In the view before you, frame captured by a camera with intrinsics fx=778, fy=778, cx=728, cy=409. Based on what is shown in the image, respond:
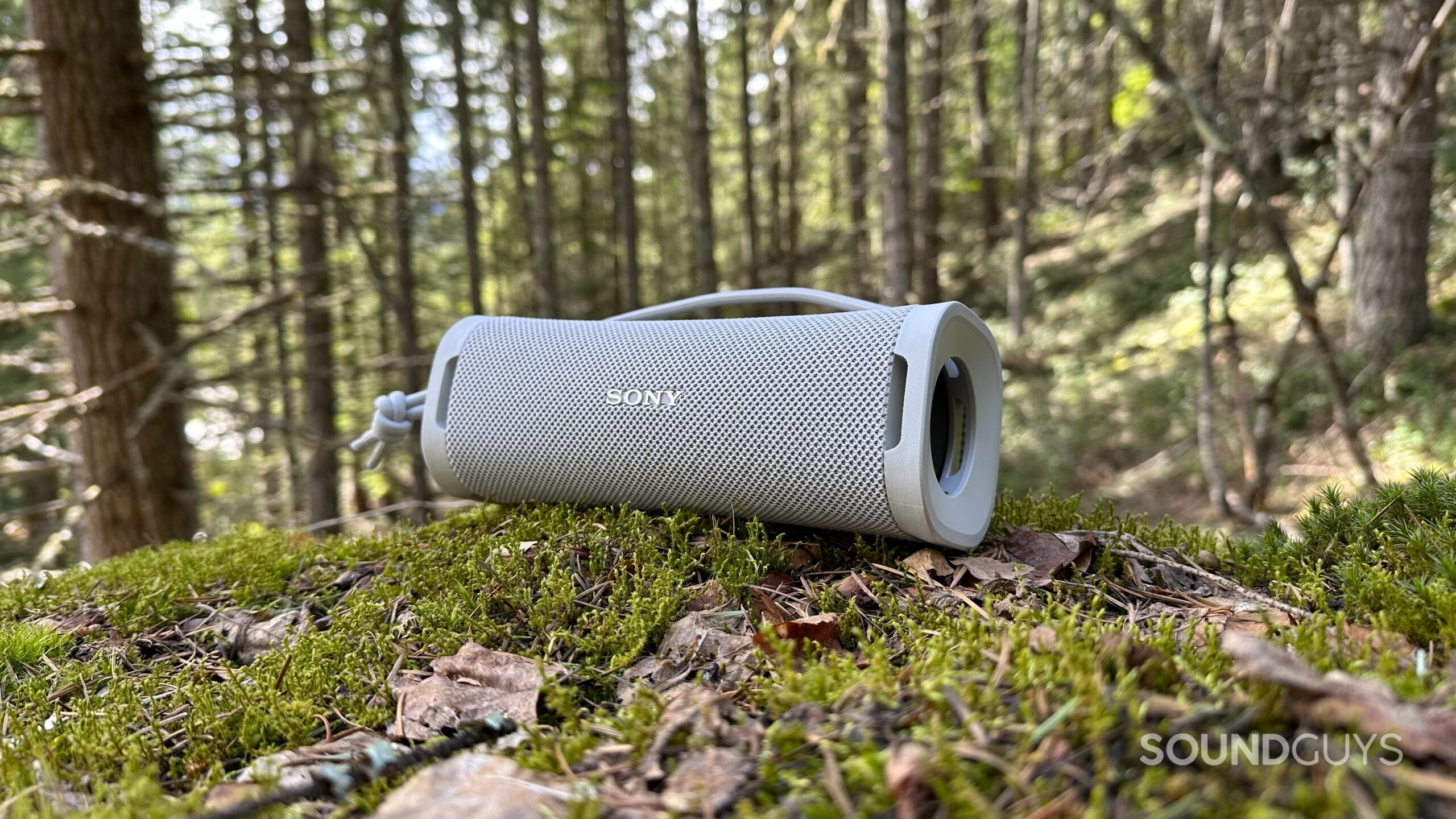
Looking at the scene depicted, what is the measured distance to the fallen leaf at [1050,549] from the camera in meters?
1.53

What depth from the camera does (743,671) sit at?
1195 mm

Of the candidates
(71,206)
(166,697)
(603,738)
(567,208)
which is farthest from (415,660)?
(567,208)

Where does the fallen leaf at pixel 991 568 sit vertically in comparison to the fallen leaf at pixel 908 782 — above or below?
below

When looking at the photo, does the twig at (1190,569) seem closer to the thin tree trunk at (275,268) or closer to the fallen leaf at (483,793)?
the fallen leaf at (483,793)

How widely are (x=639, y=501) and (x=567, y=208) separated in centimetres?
1479

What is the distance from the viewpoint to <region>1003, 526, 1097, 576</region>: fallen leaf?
1.53 m

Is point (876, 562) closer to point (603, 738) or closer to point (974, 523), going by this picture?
point (974, 523)

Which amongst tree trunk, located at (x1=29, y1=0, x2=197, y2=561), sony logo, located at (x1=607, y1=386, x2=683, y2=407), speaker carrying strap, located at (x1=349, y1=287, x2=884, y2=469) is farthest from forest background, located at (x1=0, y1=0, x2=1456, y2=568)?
sony logo, located at (x1=607, y1=386, x2=683, y2=407)

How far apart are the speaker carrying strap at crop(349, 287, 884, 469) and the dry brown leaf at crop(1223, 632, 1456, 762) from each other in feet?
3.99

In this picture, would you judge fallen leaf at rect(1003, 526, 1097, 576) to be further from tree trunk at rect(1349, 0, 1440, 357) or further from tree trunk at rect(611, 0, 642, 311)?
tree trunk at rect(611, 0, 642, 311)

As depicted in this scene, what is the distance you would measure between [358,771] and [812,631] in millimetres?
664

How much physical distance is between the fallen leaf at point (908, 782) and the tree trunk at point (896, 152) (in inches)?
165

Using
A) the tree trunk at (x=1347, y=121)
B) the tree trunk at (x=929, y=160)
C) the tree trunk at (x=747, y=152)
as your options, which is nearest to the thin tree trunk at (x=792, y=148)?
the tree trunk at (x=747, y=152)

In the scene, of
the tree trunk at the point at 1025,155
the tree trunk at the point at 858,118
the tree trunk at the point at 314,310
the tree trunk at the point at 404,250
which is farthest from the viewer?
the tree trunk at the point at 858,118
